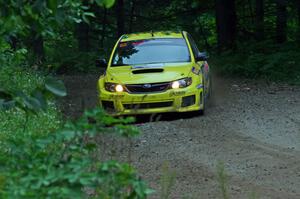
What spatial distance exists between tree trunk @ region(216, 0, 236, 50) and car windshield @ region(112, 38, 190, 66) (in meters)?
13.1

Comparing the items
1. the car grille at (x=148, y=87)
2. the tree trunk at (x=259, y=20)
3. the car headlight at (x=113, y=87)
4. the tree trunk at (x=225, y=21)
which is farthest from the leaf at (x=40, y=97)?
the tree trunk at (x=259, y=20)

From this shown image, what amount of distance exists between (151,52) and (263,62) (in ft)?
30.7

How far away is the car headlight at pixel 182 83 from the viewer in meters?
14.0

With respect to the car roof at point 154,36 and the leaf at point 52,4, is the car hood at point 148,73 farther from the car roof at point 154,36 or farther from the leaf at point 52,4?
the leaf at point 52,4

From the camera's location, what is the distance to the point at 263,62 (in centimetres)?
2398

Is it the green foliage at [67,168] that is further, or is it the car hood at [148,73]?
the car hood at [148,73]

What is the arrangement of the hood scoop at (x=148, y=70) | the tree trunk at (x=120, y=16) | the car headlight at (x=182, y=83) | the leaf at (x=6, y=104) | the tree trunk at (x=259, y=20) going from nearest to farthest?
the leaf at (x=6, y=104)
the car headlight at (x=182, y=83)
the hood scoop at (x=148, y=70)
the tree trunk at (x=259, y=20)
the tree trunk at (x=120, y=16)

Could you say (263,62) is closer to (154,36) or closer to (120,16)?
(154,36)

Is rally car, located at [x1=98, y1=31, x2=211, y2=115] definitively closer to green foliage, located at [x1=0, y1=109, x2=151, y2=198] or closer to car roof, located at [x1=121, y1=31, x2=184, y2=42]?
car roof, located at [x1=121, y1=31, x2=184, y2=42]

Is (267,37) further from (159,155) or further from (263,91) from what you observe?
(159,155)

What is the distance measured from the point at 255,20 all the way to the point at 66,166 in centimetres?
3008

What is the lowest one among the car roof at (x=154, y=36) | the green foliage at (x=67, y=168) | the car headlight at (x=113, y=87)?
the car headlight at (x=113, y=87)

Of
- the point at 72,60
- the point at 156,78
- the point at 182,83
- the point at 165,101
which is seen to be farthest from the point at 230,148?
the point at 72,60

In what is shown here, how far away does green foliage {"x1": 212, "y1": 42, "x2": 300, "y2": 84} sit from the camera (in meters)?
22.7
